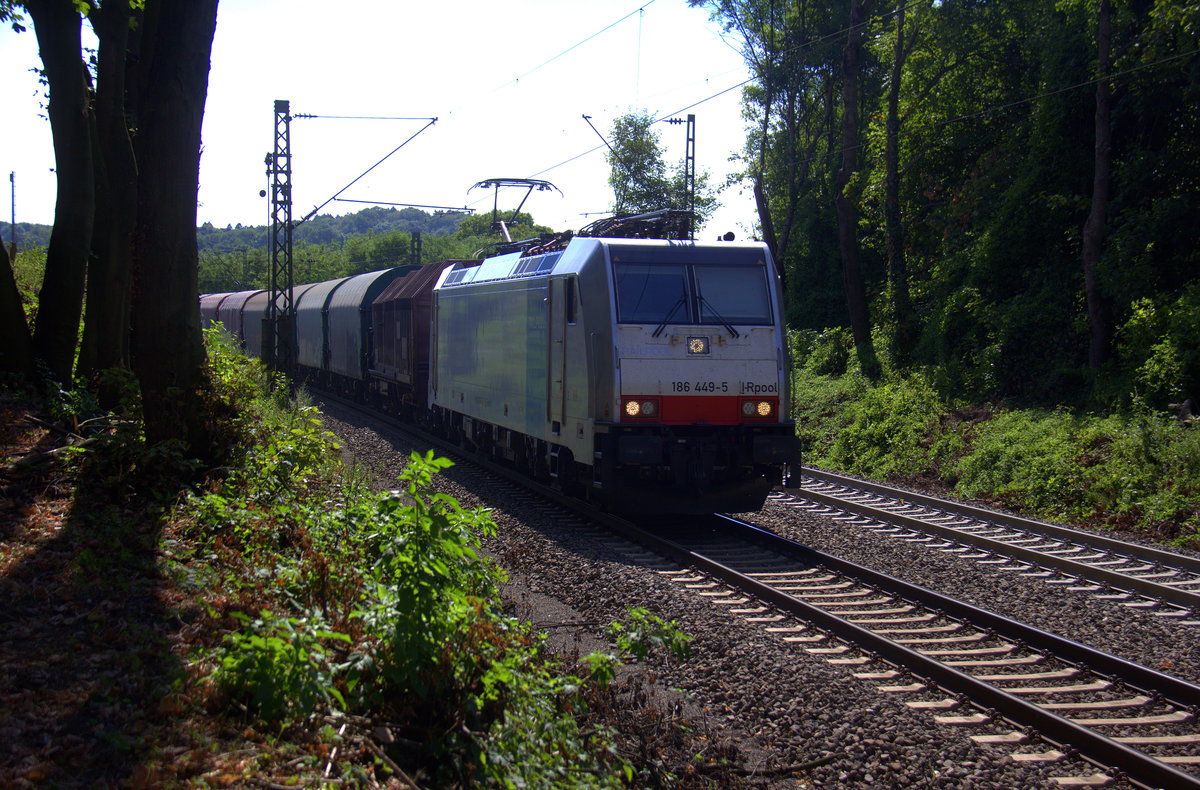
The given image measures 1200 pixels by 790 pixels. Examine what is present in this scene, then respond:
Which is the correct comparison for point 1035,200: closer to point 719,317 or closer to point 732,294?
point 732,294

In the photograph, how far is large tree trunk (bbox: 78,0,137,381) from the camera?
10797 mm

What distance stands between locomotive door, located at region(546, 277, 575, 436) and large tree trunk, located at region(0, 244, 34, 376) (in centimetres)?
587

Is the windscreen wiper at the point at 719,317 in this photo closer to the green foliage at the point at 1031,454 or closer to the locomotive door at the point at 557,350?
the locomotive door at the point at 557,350

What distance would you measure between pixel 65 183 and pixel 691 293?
724 cm

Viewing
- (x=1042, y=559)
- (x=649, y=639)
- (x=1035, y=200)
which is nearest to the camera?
(x=649, y=639)

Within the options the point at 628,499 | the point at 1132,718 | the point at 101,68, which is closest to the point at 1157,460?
the point at 628,499

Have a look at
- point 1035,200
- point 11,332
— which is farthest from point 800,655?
point 1035,200

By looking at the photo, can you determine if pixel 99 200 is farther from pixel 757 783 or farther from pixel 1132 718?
pixel 1132 718

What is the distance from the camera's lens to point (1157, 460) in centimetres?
1229

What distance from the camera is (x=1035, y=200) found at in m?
19.6

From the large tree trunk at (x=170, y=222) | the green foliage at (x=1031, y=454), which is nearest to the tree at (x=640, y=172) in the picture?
the green foliage at (x=1031, y=454)

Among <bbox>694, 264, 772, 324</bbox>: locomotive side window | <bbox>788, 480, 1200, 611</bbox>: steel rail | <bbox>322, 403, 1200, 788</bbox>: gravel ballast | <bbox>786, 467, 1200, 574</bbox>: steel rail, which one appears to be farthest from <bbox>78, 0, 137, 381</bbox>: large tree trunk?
<bbox>786, 467, 1200, 574</bbox>: steel rail

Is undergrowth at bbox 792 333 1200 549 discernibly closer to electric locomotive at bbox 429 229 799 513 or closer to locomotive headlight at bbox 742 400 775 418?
electric locomotive at bbox 429 229 799 513

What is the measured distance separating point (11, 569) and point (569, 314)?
670 centimetres
